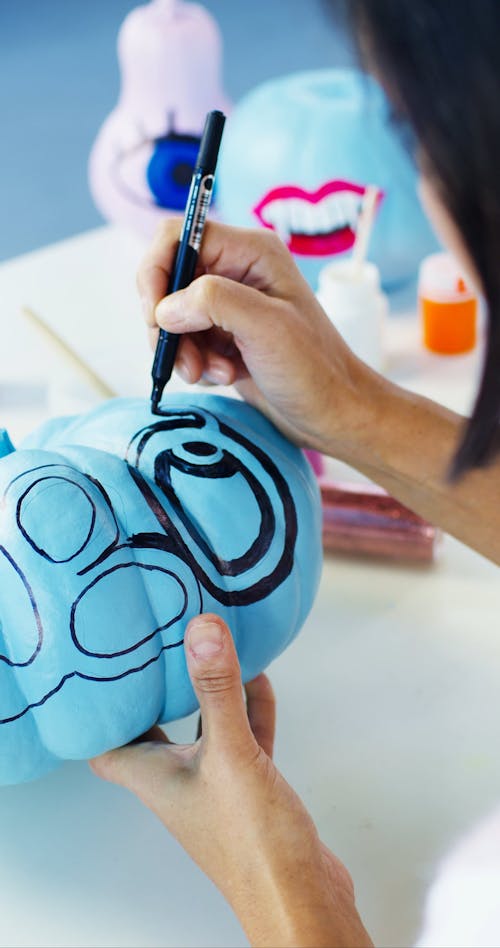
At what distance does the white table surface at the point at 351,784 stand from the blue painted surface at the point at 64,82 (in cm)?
207

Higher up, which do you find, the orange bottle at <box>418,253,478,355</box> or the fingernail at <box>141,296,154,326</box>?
the fingernail at <box>141,296,154,326</box>

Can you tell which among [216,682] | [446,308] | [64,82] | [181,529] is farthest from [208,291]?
[64,82]

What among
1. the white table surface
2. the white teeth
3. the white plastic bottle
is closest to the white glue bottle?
the white plastic bottle

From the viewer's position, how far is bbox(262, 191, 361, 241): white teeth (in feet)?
4.84

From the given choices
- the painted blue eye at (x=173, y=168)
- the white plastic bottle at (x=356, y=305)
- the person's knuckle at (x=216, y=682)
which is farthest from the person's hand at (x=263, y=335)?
the painted blue eye at (x=173, y=168)

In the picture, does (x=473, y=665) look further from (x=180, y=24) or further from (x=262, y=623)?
(x=180, y=24)

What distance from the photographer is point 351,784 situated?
82 centimetres

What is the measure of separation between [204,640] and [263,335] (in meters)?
0.26

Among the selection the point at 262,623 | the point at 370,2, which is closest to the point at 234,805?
the point at 262,623

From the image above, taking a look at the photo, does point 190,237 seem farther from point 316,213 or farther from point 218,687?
point 316,213

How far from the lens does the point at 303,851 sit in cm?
68

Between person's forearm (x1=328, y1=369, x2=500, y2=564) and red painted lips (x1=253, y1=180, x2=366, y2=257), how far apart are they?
61 cm

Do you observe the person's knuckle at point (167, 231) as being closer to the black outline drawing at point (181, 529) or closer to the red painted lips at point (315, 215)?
the black outline drawing at point (181, 529)

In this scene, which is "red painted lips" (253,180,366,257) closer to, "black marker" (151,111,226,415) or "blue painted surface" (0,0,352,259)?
"black marker" (151,111,226,415)
